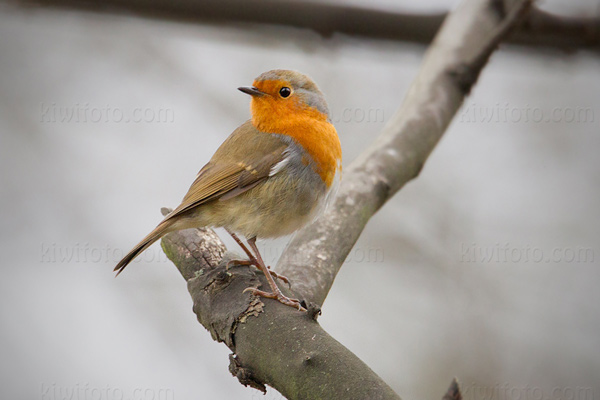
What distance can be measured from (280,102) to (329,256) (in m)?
Answer: 1.04

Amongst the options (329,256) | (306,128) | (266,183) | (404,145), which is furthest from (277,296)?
(404,145)

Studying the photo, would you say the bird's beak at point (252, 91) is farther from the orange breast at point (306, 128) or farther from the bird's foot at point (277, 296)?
the bird's foot at point (277, 296)

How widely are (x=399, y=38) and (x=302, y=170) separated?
1.35 meters

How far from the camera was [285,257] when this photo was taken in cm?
321

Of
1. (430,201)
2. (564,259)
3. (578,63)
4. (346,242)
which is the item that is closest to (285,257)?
(346,242)

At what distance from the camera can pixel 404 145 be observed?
390 centimetres

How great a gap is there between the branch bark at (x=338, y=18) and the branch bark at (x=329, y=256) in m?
0.30

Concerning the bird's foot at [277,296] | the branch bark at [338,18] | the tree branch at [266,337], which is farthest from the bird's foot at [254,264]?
the branch bark at [338,18]

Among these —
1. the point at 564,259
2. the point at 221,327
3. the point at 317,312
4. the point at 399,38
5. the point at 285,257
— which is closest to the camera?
the point at 317,312

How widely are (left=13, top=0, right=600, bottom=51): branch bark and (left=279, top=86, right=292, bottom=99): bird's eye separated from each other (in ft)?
1.52

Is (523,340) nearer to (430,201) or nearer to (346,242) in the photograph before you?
(430,201)

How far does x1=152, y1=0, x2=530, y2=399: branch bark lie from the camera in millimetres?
2029

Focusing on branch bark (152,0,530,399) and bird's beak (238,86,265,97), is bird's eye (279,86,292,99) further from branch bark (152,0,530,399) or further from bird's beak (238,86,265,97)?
branch bark (152,0,530,399)

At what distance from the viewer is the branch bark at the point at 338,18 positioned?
12.2 feet
